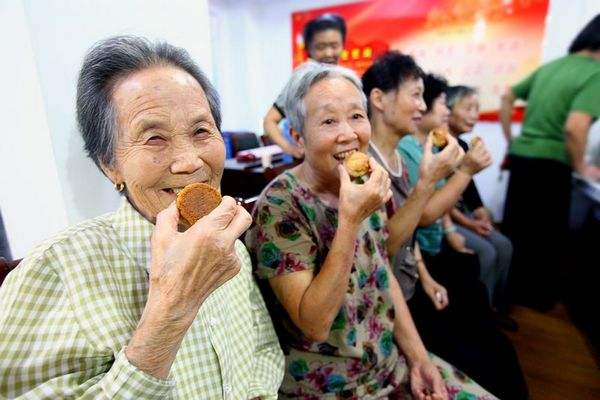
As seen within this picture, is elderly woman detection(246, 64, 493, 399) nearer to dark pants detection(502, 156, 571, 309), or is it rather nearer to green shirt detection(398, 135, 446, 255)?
green shirt detection(398, 135, 446, 255)

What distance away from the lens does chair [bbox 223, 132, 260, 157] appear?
146 inches

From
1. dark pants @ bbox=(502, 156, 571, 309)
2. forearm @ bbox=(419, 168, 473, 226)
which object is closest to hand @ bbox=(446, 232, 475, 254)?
forearm @ bbox=(419, 168, 473, 226)

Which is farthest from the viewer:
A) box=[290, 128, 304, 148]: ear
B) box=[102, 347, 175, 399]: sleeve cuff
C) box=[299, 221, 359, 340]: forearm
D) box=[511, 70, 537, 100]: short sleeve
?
box=[511, 70, 537, 100]: short sleeve

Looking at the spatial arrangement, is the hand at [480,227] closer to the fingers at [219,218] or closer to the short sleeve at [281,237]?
the short sleeve at [281,237]

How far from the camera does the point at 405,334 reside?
1.17m

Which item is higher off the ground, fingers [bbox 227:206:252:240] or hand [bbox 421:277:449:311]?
fingers [bbox 227:206:252:240]

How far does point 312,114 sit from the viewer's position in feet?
3.40

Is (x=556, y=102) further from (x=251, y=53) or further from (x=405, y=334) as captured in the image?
(x=251, y=53)

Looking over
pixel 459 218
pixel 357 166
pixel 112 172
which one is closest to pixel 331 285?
pixel 357 166

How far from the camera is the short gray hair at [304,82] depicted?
3.42 ft

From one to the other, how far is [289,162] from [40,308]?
189 centimetres

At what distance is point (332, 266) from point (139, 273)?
0.43m

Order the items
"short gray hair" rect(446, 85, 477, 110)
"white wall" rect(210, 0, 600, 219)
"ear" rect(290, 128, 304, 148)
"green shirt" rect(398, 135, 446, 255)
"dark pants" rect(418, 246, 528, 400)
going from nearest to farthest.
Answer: "ear" rect(290, 128, 304, 148)
"dark pants" rect(418, 246, 528, 400)
"green shirt" rect(398, 135, 446, 255)
"short gray hair" rect(446, 85, 477, 110)
"white wall" rect(210, 0, 600, 219)

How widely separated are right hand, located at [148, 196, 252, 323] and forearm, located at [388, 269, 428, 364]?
0.78m
